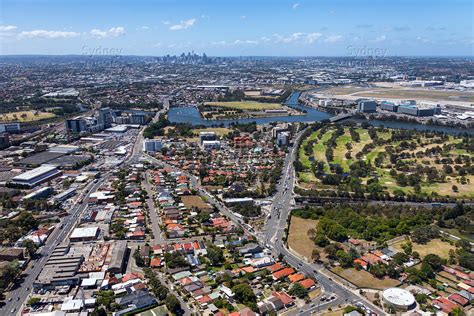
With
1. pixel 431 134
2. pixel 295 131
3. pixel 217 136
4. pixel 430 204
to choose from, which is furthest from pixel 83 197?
pixel 431 134

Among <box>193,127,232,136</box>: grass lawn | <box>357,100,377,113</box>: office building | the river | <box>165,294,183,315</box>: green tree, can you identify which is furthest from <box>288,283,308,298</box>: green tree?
<box>357,100,377,113</box>: office building

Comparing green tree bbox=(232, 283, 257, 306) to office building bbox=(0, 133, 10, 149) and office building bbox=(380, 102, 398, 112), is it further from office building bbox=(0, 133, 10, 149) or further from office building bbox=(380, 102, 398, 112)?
office building bbox=(380, 102, 398, 112)

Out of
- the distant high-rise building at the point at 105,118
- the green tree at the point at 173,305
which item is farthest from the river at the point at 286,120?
the green tree at the point at 173,305

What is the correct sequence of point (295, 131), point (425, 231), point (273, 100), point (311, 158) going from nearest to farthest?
point (425, 231)
point (311, 158)
point (295, 131)
point (273, 100)

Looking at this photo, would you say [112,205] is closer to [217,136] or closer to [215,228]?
[215,228]

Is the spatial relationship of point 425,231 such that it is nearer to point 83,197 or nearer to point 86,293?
point 86,293

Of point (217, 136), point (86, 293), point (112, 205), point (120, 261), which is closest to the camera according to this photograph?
point (86, 293)

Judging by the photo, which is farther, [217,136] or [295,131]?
[295,131]
